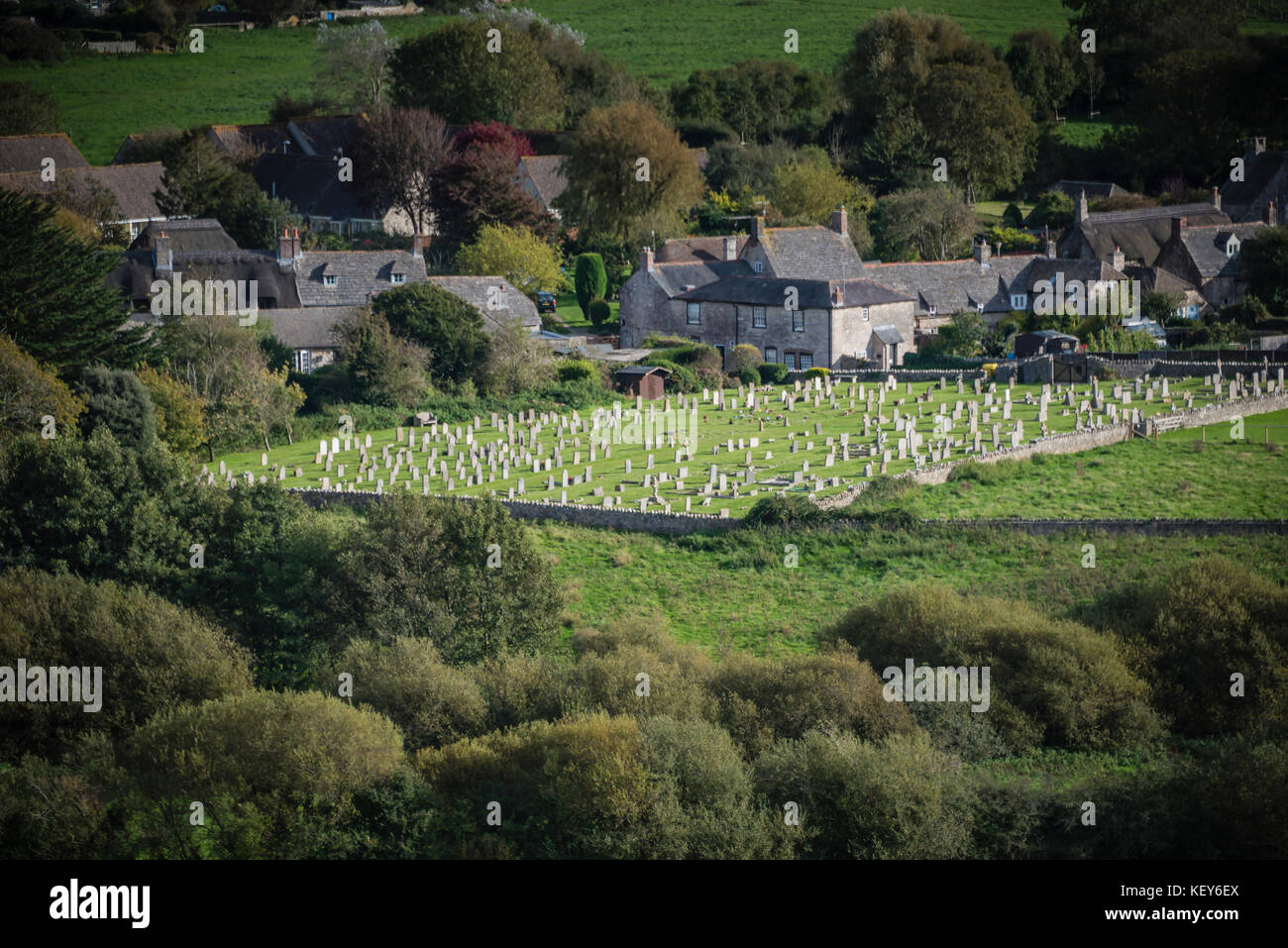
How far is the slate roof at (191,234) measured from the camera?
8412cm

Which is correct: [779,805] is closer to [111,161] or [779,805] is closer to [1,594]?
[1,594]

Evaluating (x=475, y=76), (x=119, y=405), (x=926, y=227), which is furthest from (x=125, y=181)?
(x=119, y=405)

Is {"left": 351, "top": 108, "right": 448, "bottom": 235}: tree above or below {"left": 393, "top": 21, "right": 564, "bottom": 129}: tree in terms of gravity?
below

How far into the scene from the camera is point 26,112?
109 m

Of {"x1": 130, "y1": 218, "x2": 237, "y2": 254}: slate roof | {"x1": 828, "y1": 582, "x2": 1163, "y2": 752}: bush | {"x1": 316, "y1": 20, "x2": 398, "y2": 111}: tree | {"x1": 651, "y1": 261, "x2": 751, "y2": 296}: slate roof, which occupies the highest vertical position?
{"x1": 316, "y1": 20, "x2": 398, "y2": 111}: tree

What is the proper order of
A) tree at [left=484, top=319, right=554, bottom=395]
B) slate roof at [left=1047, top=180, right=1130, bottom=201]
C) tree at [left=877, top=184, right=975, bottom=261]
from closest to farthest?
tree at [left=484, top=319, right=554, bottom=395]
tree at [left=877, top=184, right=975, bottom=261]
slate roof at [left=1047, top=180, right=1130, bottom=201]

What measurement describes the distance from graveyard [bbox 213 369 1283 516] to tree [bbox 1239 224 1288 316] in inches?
604

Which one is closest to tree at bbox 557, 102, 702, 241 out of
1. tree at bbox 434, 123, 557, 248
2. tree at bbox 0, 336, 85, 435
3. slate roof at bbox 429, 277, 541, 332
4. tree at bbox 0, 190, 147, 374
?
tree at bbox 434, 123, 557, 248

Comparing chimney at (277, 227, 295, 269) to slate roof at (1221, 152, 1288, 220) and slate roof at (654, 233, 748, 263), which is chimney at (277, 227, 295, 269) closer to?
Result: slate roof at (654, 233, 748, 263)

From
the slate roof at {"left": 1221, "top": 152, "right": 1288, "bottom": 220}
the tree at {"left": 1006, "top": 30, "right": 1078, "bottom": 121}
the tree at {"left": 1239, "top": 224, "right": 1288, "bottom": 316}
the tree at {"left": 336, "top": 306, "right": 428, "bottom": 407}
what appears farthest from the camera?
the tree at {"left": 1006, "top": 30, "right": 1078, "bottom": 121}

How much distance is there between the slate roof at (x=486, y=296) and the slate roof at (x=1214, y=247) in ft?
106

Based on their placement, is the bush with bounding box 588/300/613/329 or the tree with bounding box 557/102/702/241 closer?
the bush with bounding box 588/300/613/329

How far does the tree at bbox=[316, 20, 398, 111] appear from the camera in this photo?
425ft
